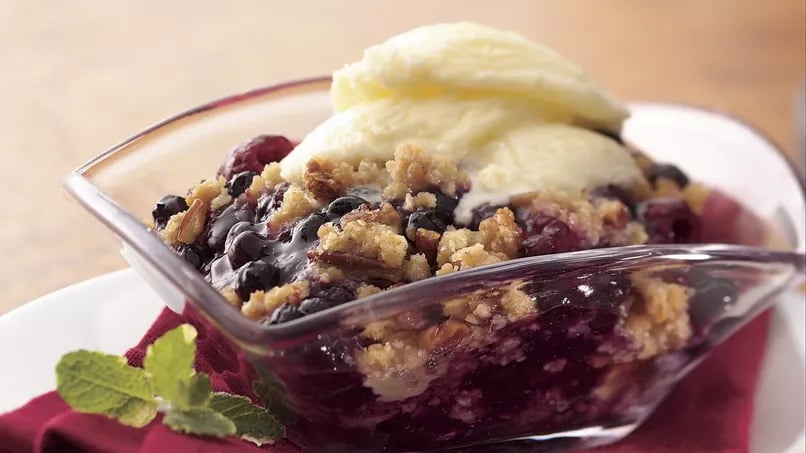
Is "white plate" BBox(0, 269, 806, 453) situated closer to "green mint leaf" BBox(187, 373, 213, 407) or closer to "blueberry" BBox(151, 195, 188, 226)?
"blueberry" BBox(151, 195, 188, 226)

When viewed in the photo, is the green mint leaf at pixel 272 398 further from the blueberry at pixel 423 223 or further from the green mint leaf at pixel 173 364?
the blueberry at pixel 423 223

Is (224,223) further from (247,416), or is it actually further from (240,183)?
(247,416)

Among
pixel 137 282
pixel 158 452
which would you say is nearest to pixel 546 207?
pixel 158 452

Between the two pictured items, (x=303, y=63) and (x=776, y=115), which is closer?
(x=776, y=115)

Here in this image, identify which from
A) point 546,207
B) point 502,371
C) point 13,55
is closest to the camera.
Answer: point 502,371

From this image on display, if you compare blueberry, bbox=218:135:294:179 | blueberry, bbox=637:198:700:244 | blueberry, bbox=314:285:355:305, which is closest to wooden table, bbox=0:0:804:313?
blueberry, bbox=218:135:294:179

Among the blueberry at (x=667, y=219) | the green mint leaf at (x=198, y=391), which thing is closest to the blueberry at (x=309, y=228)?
the green mint leaf at (x=198, y=391)

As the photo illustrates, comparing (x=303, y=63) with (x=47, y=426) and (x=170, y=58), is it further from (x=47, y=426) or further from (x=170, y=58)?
(x=47, y=426)
